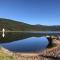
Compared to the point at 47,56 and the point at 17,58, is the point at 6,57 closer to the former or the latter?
the point at 17,58

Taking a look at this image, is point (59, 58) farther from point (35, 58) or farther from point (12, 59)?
point (12, 59)

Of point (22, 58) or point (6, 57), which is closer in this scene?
point (6, 57)

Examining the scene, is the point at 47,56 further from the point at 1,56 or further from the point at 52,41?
the point at 52,41

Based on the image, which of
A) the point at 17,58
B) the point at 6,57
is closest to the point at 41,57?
the point at 17,58

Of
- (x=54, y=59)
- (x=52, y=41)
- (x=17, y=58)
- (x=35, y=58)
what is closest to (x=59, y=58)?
(x=54, y=59)

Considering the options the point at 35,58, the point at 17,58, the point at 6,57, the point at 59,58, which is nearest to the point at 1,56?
the point at 6,57

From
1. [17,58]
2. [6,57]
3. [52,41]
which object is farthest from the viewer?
[52,41]

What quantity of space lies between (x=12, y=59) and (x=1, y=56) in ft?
8.63

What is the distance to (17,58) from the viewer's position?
61156 millimetres

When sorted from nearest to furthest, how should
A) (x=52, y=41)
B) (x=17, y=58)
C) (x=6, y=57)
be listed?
(x=6, y=57) < (x=17, y=58) < (x=52, y=41)

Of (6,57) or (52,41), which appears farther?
(52,41)

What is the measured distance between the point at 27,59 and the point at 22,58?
4.31ft

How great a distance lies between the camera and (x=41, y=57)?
2506 inches

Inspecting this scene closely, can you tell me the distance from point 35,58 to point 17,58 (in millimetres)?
5198
